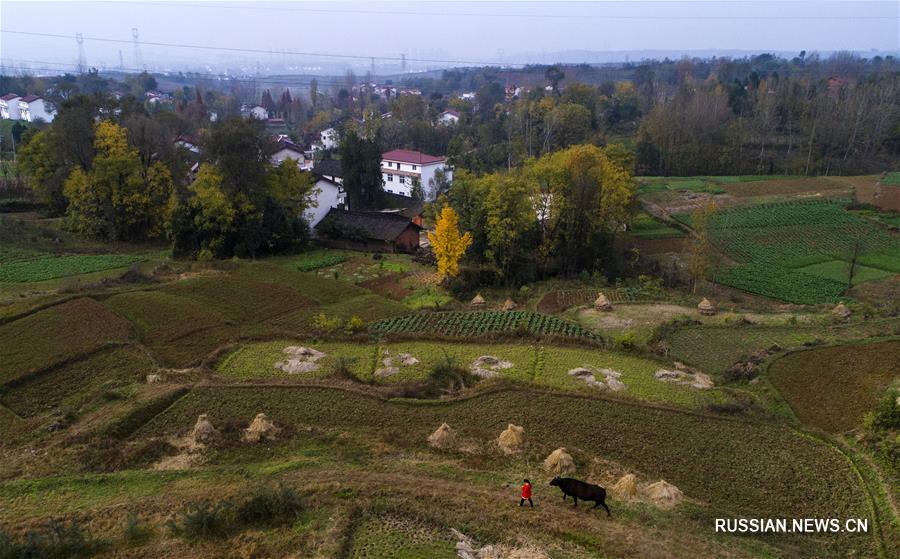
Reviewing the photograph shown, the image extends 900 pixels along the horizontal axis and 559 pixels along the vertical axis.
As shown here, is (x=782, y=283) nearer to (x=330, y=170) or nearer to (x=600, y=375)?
(x=600, y=375)

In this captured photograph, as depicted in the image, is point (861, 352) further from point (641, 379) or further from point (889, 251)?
point (889, 251)

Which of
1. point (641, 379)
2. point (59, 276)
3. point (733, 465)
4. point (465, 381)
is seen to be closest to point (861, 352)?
point (641, 379)

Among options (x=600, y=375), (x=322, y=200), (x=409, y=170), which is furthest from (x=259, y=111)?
(x=600, y=375)

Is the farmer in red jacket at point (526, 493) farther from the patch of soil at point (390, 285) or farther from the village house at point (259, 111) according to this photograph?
the village house at point (259, 111)

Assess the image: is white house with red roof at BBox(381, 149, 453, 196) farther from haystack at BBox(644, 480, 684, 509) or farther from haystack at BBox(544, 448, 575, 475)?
haystack at BBox(644, 480, 684, 509)

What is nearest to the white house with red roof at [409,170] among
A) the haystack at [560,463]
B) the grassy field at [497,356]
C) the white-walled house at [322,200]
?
the white-walled house at [322,200]

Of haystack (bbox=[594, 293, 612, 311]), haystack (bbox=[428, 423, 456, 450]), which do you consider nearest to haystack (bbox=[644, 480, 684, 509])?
haystack (bbox=[428, 423, 456, 450])
